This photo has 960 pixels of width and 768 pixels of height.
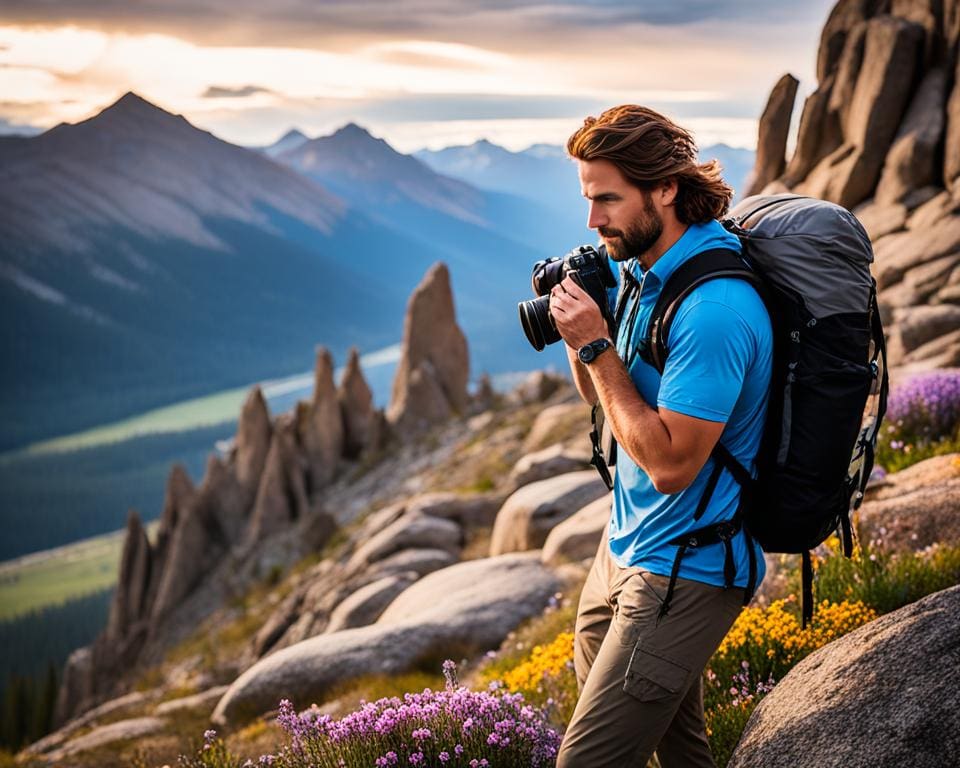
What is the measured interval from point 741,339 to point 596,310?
65 cm

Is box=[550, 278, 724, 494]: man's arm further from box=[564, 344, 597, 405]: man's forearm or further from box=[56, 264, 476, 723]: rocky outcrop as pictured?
box=[56, 264, 476, 723]: rocky outcrop

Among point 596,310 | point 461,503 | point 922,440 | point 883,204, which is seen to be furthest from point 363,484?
point 596,310

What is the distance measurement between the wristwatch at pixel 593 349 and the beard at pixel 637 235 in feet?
1.40

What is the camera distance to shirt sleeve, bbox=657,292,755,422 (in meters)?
3.38

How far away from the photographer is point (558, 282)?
14.4ft

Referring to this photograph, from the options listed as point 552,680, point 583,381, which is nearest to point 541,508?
point 552,680

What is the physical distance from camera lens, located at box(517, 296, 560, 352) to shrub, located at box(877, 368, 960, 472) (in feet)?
23.7

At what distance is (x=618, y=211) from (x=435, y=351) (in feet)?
149

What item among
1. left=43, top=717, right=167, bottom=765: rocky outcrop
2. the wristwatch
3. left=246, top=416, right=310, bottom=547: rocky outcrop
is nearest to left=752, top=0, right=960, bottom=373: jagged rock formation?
left=43, top=717, right=167, bottom=765: rocky outcrop

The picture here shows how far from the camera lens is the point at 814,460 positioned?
3602 mm

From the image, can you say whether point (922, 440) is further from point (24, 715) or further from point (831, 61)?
point (24, 715)

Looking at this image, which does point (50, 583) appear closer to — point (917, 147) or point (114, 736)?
point (114, 736)

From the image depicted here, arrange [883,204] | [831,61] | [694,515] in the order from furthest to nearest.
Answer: [831,61], [883,204], [694,515]

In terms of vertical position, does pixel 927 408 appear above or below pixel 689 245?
below
